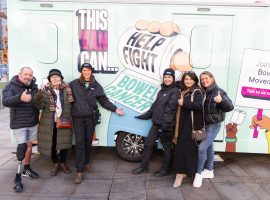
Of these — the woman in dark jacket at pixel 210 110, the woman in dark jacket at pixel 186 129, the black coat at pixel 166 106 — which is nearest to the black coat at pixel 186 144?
the woman in dark jacket at pixel 186 129

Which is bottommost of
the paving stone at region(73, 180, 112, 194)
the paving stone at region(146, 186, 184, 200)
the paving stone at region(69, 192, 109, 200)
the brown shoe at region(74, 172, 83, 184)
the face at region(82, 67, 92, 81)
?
the paving stone at region(73, 180, 112, 194)

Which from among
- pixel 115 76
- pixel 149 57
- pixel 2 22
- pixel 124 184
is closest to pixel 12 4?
pixel 115 76

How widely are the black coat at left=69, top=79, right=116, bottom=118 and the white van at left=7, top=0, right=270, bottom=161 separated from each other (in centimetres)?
39

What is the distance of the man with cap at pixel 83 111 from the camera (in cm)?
481

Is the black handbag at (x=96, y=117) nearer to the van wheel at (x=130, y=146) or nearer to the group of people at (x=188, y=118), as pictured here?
the van wheel at (x=130, y=146)

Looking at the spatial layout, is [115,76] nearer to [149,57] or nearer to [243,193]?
[149,57]

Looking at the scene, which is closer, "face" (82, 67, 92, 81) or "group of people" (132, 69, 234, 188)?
"group of people" (132, 69, 234, 188)

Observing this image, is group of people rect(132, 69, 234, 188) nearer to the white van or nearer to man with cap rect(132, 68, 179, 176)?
man with cap rect(132, 68, 179, 176)

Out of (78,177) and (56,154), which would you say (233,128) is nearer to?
(78,177)

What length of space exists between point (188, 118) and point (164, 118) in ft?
1.45

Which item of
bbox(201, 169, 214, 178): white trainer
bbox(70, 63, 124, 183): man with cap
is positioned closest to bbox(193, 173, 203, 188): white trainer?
bbox(201, 169, 214, 178): white trainer

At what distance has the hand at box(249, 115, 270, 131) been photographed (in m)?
5.28

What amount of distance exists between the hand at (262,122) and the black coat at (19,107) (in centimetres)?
364

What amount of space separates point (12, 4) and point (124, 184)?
3521mm
